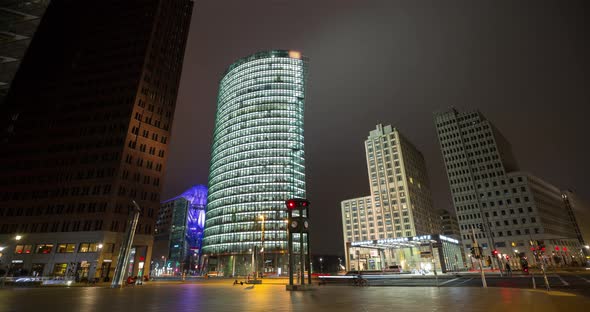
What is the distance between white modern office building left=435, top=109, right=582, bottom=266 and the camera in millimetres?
97125

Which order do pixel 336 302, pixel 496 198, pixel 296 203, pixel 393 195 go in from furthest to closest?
pixel 393 195
pixel 496 198
pixel 296 203
pixel 336 302

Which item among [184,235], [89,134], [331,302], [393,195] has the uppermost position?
[89,134]

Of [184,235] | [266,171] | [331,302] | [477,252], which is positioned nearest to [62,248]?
[266,171]

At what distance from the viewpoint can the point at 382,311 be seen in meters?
10.1

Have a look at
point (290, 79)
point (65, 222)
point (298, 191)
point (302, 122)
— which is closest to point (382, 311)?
point (65, 222)

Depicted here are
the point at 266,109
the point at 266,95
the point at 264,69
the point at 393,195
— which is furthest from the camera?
the point at 393,195

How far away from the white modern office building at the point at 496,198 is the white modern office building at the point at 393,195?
62.2 ft

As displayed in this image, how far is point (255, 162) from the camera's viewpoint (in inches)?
4690

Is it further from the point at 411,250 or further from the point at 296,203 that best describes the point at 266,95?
the point at 296,203

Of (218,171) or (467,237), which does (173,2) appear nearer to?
(218,171)

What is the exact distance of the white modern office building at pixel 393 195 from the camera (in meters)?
130

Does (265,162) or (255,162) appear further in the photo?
(255,162)

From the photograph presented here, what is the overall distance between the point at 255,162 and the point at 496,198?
3845 inches

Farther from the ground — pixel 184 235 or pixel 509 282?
pixel 184 235
